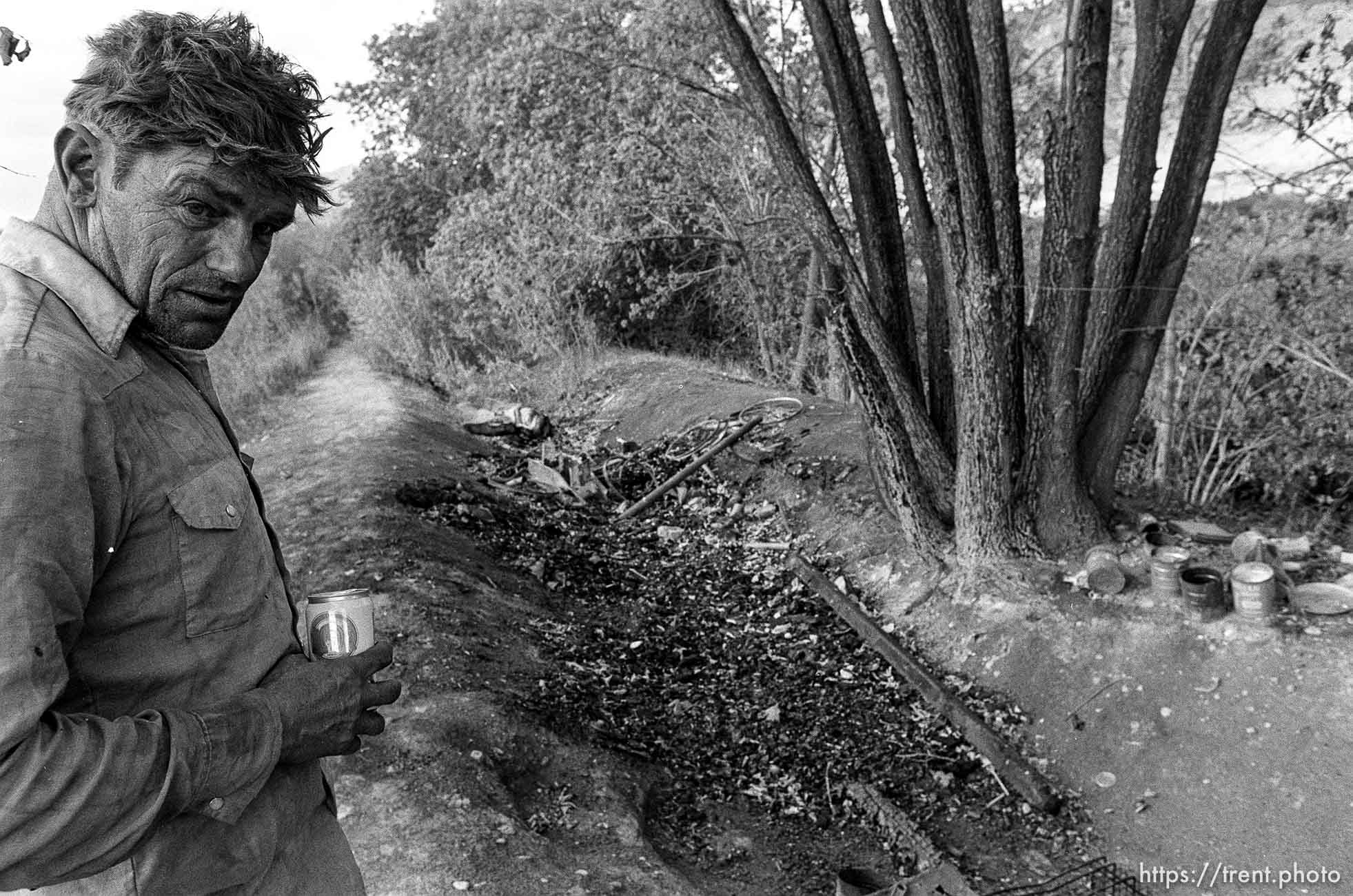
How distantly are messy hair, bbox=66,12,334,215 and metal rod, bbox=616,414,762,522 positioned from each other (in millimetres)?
6983

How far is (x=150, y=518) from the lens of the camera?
4.51 feet

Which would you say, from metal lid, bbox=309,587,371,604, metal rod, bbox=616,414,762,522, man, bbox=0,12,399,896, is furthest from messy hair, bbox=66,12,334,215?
metal rod, bbox=616,414,762,522

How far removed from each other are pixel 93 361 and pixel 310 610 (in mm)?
607

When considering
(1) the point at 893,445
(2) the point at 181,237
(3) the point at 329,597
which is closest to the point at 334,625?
(3) the point at 329,597

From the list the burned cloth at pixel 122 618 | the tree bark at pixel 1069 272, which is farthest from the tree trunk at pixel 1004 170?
the burned cloth at pixel 122 618

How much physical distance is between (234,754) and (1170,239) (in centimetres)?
525

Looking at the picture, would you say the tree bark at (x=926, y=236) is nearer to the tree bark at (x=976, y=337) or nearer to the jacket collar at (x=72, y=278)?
the tree bark at (x=976, y=337)

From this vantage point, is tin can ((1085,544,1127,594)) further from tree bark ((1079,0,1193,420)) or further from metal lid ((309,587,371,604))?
metal lid ((309,587,371,604))

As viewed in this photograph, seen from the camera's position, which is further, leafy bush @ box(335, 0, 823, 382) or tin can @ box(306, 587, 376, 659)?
leafy bush @ box(335, 0, 823, 382)

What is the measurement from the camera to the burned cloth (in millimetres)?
1189

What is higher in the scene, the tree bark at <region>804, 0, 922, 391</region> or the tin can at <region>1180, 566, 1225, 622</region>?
the tree bark at <region>804, 0, 922, 391</region>

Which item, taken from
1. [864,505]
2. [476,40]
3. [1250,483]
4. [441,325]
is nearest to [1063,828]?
[864,505]

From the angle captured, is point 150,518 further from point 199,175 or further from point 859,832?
point 859,832

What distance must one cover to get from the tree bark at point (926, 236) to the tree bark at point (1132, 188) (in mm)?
783
